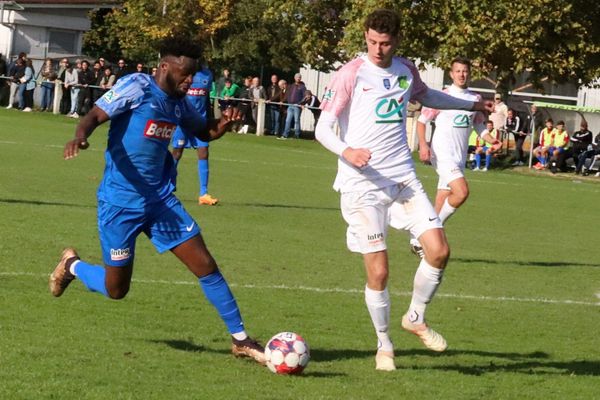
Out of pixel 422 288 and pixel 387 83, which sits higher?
pixel 387 83

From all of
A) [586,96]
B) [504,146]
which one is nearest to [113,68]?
[504,146]

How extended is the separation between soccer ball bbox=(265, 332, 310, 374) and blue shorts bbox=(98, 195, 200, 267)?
0.90 m

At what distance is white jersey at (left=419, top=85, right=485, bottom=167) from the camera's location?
13.5 metres

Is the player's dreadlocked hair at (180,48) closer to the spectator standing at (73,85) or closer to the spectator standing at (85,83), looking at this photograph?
the spectator standing at (85,83)

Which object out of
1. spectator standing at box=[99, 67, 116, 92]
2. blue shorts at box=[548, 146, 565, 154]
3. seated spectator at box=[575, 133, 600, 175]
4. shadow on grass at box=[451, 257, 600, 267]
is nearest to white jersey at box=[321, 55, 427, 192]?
shadow on grass at box=[451, 257, 600, 267]

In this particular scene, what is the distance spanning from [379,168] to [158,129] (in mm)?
1427

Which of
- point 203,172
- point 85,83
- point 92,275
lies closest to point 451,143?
point 203,172

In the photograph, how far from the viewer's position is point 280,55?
49.3 metres

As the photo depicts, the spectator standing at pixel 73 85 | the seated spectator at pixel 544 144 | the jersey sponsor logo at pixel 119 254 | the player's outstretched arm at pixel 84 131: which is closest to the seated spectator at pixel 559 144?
the seated spectator at pixel 544 144

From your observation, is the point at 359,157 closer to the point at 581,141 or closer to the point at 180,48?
the point at 180,48

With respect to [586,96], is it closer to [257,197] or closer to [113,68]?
[113,68]

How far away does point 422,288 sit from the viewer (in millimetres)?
8242

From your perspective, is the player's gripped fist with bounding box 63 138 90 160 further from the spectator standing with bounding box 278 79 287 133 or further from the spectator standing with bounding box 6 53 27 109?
the spectator standing with bounding box 6 53 27 109

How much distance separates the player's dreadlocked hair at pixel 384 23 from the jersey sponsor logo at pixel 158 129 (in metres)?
1.38
